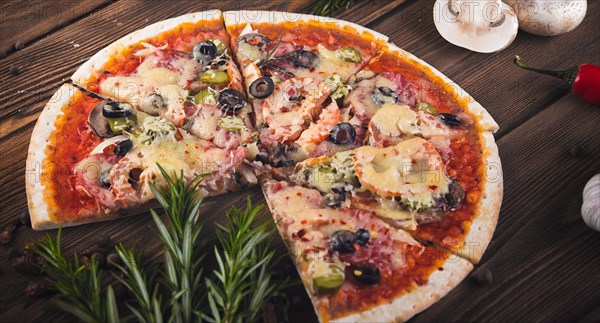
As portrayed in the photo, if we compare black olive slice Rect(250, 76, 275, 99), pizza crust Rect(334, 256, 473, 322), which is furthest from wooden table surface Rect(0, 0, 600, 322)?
black olive slice Rect(250, 76, 275, 99)

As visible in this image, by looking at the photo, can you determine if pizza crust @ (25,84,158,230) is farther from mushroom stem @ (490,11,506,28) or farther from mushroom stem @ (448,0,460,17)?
mushroom stem @ (490,11,506,28)

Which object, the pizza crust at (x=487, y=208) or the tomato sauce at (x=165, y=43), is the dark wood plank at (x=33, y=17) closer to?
the tomato sauce at (x=165, y=43)

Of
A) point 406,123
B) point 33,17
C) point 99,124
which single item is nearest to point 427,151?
point 406,123

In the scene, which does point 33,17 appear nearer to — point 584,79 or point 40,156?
point 40,156

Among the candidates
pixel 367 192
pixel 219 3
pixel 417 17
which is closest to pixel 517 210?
pixel 367 192

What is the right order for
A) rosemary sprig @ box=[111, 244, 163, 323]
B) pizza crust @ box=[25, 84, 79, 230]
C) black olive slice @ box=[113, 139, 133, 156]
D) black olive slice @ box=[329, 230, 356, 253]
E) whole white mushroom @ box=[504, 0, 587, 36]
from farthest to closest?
whole white mushroom @ box=[504, 0, 587, 36], black olive slice @ box=[113, 139, 133, 156], pizza crust @ box=[25, 84, 79, 230], black olive slice @ box=[329, 230, 356, 253], rosemary sprig @ box=[111, 244, 163, 323]

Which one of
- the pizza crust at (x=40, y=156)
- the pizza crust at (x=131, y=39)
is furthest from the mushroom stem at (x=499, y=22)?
the pizza crust at (x=40, y=156)
